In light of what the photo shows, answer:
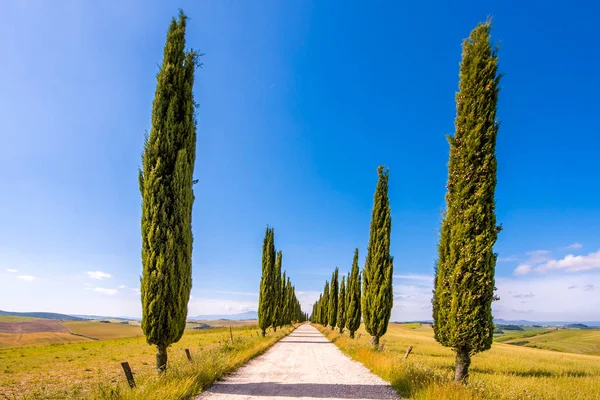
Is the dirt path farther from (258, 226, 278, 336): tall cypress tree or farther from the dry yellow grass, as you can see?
the dry yellow grass

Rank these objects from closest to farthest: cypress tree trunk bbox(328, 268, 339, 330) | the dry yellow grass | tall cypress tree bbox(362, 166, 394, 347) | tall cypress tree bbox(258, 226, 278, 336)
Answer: tall cypress tree bbox(362, 166, 394, 347), tall cypress tree bbox(258, 226, 278, 336), cypress tree trunk bbox(328, 268, 339, 330), the dry yellow grass

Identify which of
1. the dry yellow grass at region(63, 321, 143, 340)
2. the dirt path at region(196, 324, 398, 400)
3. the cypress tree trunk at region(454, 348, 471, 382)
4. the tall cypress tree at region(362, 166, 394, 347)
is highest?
the tall cypress tree at region(362, 166, 394, 347)

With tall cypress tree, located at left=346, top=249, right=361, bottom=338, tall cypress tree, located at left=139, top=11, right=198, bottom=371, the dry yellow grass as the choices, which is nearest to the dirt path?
tall cypress tree, located at left=139, top=11, right=198, bottom=371

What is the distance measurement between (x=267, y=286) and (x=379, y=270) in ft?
43.9

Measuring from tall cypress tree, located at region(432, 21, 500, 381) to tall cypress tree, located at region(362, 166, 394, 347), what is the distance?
33.8 feet

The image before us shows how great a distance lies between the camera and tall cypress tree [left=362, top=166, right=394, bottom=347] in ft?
62.1

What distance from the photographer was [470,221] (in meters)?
8.49

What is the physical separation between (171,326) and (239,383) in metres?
2.30

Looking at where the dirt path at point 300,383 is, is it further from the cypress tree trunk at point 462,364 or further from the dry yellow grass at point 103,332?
the dry yellow grass at point 103,332

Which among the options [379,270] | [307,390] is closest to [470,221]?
[307,390]

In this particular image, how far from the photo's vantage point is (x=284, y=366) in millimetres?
11789

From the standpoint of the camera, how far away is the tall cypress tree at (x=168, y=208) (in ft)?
27.1

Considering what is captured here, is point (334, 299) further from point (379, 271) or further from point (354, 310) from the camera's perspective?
point (379, 271)

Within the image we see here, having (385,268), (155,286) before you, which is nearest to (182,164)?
(155,286)
